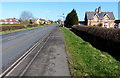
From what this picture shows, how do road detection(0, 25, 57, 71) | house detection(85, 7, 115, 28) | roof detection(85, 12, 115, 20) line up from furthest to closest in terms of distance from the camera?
roof detection(85, 12, 115, 20)
house detection(85, 7, 115, 28)
road detection(0, 25, 57, 71)

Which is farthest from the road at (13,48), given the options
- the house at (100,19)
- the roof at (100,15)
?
the roof at (100,15)

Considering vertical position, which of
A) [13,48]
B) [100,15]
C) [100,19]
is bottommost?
[13,48]

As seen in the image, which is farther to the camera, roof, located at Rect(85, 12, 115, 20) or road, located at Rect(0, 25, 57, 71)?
roof, located at Rect(85, 12, 115, 20)

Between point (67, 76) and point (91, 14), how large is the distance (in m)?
64.3

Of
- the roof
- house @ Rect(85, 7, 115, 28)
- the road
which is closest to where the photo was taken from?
the road

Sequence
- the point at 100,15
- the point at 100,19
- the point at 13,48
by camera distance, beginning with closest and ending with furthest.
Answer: the point at 13,48, the point at 100,19, the point at 100,15

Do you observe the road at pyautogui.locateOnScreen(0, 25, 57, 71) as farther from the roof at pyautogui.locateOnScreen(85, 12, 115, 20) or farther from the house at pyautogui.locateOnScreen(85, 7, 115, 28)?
the roof at pyautogui.locateOnScreen(85, 12, 115, 20)

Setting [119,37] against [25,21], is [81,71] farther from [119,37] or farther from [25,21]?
[25,21]

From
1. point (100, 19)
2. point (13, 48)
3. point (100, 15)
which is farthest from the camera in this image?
point (100, 15)

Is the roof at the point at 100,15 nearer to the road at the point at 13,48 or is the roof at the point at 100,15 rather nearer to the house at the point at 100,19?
the house at the point at 100,19

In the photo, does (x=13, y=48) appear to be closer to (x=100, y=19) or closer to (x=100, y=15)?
(x=100, y=19)

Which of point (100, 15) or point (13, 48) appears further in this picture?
point (100, 15)

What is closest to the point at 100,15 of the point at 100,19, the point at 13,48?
the point at 100,19

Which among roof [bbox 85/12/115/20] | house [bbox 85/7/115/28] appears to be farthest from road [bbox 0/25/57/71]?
roof [bbox 85/12/115/20]
